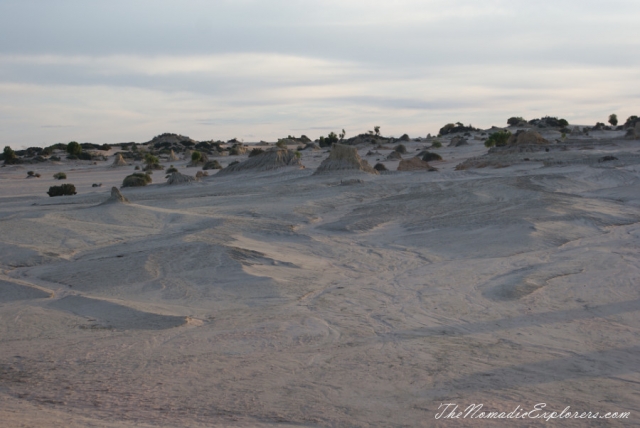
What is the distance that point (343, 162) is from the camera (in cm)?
2502

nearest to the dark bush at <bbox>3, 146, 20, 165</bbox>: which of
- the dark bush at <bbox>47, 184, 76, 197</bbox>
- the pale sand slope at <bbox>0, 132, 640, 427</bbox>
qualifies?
the dark bush at <bbox>47, 184, 76, 197</bbox>

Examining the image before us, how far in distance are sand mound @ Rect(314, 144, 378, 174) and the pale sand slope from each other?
828 cm

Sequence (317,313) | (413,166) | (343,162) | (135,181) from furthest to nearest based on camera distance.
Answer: (413,166) < (135,181) < (343,162) < (317,313)

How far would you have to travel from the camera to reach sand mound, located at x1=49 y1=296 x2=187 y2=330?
7.36 meters

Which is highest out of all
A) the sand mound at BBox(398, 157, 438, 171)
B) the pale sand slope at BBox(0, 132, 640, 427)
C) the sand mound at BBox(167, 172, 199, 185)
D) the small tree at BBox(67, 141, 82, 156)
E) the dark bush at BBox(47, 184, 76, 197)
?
the small tree at BBox(67, 141, 82, 156)

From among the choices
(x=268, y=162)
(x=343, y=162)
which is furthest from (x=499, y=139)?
(x=268, y=162)

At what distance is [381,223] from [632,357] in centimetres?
841

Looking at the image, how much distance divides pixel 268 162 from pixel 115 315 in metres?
20.2

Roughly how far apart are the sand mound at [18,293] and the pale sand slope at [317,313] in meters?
0.03

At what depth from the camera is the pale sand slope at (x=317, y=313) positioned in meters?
5.33

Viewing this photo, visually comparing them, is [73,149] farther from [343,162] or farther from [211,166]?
[343,162]

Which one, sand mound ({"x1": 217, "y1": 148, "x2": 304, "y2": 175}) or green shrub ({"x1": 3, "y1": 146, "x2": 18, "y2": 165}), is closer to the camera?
sand mound ({"x1": 217, "y1": 148, "x2": 304, "y2": 175})

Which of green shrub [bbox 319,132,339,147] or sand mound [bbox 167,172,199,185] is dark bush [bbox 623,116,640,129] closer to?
green shrub [bbox 319,132,339,147]

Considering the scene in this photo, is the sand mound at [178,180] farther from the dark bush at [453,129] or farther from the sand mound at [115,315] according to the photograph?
the dark bush at [453,129]
